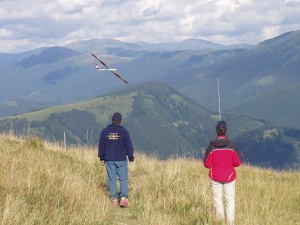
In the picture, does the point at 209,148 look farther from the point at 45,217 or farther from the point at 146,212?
the point at 45,217

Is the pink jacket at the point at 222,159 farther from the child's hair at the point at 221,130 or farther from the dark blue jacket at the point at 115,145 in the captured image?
the dark blue jacket at the point at 115,145

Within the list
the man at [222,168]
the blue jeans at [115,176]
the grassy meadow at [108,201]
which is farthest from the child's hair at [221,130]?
the blue jeans at [115,176]

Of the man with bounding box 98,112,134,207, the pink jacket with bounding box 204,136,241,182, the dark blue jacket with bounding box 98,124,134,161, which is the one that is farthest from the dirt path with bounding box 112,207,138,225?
the pink jacket with bounding box 204,136,241,182

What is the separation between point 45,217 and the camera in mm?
6328

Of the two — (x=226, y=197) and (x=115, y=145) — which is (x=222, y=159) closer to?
(x=226, y=197)

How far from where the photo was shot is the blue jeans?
954 centimetres

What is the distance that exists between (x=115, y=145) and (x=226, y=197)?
117 inches

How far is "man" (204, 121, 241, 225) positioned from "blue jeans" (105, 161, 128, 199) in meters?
2.18

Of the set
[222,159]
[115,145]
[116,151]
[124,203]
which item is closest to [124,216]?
[124,203]

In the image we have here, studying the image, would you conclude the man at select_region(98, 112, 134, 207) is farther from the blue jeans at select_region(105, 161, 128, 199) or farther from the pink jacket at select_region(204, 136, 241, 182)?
the pink jacket at select_region(204, 136, 241, 182)

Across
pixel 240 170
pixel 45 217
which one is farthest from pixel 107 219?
pixel 240 170

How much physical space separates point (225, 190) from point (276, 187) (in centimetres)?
396

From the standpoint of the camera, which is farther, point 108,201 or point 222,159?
point 108,201

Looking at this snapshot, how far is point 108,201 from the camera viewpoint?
8.87 metres
